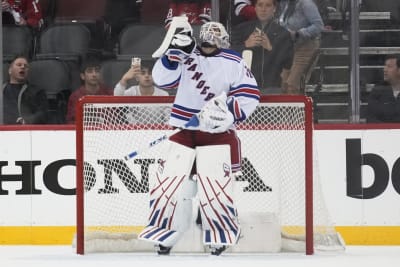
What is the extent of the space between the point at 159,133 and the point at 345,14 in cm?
133

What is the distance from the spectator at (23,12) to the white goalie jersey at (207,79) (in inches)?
64.8

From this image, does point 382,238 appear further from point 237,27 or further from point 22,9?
point 22,9

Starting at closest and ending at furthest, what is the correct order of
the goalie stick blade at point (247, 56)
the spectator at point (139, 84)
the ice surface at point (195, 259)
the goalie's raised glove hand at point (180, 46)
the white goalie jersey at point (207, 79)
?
the ice surface at point (195, 259), the goalie's raised glove hand at point (180, 46), the white goalie jersey at point (207, 79), the goalie stick blade at point (247, 56), the spectator at point (139, 84)

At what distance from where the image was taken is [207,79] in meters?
6.13

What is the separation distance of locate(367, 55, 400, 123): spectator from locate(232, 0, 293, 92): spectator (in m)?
0.53

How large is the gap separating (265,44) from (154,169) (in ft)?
3.17

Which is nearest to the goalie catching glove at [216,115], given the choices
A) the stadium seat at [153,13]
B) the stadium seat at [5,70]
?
the stadium seat at [153,13]

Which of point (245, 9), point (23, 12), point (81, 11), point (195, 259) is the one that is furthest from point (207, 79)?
point (23, 12)

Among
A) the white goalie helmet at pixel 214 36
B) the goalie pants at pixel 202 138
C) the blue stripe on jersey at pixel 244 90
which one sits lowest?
the goalie pants at pixel 202 138

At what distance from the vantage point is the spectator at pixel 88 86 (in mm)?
7332

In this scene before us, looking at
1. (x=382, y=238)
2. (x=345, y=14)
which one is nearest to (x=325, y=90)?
(x=345, y=14)

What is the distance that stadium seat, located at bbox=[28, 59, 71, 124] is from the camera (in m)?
7.35

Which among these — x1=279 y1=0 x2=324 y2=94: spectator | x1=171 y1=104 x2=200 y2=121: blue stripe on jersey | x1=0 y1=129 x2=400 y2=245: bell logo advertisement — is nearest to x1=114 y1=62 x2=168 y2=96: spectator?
x1=0 y1=129 x2=400 y2=245: bell logo advertisement

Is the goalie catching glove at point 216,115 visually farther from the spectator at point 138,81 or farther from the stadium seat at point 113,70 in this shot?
the stadium seat at point 113,70
